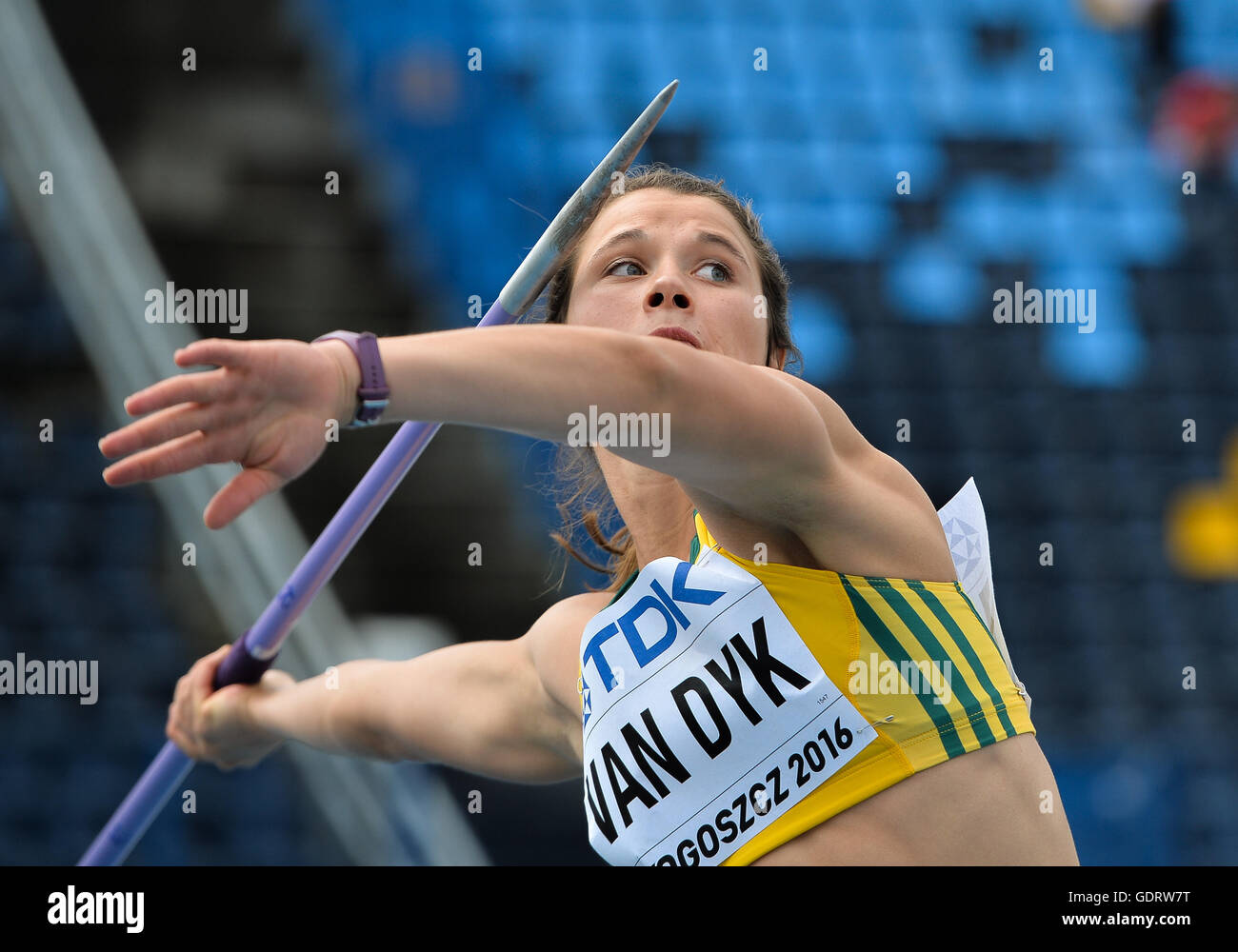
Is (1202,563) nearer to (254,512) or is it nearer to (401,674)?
(254,512)

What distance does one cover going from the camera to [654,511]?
2.31 m

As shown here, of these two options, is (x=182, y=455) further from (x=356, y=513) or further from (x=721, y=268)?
(x=356, y=513)

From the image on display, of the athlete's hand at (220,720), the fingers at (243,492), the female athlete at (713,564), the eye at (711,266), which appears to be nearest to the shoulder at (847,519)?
the female athlete at (713,564)

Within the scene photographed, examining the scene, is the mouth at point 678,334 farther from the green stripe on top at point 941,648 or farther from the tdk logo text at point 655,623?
the green stripe on top at point 941,648

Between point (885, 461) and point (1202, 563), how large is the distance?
5.72 meters

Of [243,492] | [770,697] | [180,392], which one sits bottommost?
[770,697]

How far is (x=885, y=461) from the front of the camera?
1.93 meters

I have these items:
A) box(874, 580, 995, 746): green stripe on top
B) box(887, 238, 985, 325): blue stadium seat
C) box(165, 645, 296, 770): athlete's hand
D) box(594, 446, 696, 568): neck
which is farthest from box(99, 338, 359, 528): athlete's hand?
box(887, 238, 985, 325): blue stadium seat

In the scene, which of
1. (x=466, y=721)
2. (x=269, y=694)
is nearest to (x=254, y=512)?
(x=269, y=694)

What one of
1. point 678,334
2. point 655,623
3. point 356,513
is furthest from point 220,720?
point 678,334

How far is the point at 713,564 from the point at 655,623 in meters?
0.16

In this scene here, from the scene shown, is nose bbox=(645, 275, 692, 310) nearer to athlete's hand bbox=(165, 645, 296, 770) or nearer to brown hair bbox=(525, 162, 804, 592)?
brown hair bbox=(525, 162, 804, 592)

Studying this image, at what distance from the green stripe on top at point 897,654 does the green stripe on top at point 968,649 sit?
9 centimetres
